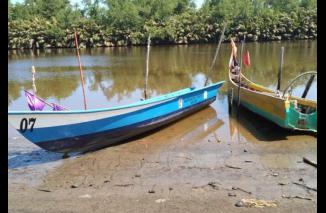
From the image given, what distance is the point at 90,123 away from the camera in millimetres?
9883

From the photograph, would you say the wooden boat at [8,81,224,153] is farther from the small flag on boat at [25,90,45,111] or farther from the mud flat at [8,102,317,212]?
the small flag on boat at [25,90,45,111]

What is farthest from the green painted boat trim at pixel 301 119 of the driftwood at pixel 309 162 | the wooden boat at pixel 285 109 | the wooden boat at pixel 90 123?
the wooden boat at pixel 90 123

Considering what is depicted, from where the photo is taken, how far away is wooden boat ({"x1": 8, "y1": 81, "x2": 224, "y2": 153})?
359 inches

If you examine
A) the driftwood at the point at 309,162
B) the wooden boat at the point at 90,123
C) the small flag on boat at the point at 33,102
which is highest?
the small flag on boat at the point at 33,102

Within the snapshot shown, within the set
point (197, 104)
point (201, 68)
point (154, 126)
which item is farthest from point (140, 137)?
point (201, 68)

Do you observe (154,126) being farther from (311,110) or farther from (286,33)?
(286,33)

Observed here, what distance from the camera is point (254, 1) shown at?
221 feet

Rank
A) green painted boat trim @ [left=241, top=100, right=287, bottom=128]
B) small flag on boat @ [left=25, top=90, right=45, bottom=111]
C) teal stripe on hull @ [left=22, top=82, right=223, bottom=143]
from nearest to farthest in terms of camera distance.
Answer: teal stripe on hull @ [left=22, top=82, right=223, bottom=143]
small flag on boat @ [left=25, top=90, right=45, bottom=111]
green painted boat trim @ [left=241, top=100, right=287, bottom=128]

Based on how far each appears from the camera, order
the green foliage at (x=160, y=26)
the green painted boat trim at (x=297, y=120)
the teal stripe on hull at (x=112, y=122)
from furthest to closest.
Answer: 1. the green foliage at (x=160, y=26)
2. the green painted boat trim at (x=297, y=120)
3. the teal stripe on hull at (x=112, y=122)

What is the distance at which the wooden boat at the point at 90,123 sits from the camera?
29.9 ft

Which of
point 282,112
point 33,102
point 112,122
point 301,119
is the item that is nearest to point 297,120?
point 301,119

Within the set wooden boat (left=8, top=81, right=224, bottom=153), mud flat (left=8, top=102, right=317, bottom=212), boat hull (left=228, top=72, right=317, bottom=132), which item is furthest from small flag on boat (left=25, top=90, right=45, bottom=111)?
boat hull (left=228, top=72, right=317, bottom=132)

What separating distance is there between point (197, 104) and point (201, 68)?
13.7m

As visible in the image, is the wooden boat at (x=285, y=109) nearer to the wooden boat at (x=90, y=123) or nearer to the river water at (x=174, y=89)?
the river water at (x=174, y=89)
